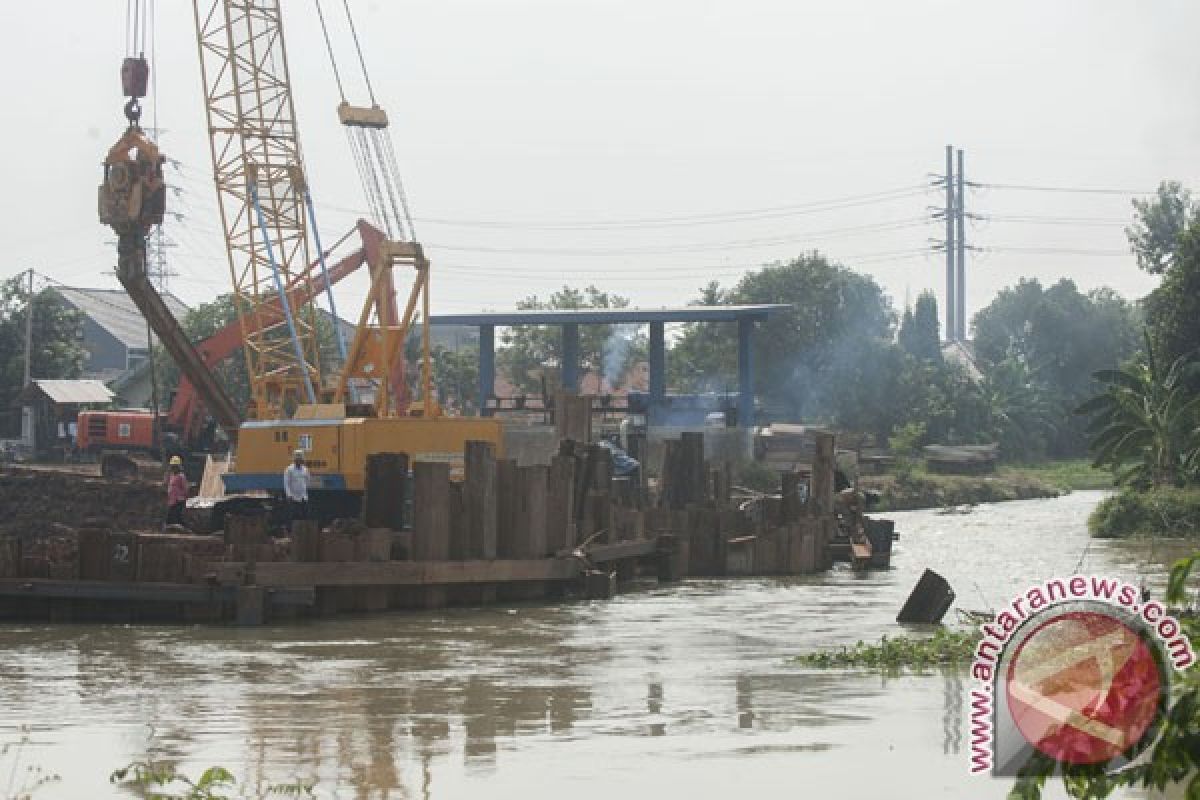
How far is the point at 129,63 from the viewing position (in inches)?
1820

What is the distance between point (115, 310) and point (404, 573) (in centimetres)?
8022

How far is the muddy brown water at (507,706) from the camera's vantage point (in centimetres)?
1352

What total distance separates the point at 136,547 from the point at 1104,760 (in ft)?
61.1

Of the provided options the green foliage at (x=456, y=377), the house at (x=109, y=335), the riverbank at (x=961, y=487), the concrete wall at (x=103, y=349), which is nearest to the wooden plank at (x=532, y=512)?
the riverbank at (x=961, y=487)

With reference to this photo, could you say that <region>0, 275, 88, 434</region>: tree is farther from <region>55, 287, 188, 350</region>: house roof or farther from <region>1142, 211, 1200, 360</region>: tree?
<region>1142, 211, 1200, 360</region>: tree

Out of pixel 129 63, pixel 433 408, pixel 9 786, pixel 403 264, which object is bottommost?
pixel 9 786

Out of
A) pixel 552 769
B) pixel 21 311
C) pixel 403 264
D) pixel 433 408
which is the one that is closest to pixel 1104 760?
pixel 552 769

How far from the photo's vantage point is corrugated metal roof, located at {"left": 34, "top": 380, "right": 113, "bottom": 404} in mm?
67875

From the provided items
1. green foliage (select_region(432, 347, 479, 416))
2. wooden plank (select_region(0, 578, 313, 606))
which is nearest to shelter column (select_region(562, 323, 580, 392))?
green foliage (select_region(432, 347, 479, 416))

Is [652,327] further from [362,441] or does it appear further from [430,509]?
[430,509]

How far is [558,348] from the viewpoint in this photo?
332 feet

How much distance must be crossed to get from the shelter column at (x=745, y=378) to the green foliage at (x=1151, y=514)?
18708mm

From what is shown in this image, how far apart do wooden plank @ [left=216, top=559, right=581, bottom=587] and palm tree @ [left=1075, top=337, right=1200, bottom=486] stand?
824 inches

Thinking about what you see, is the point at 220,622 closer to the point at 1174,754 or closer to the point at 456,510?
the point at 456,510
